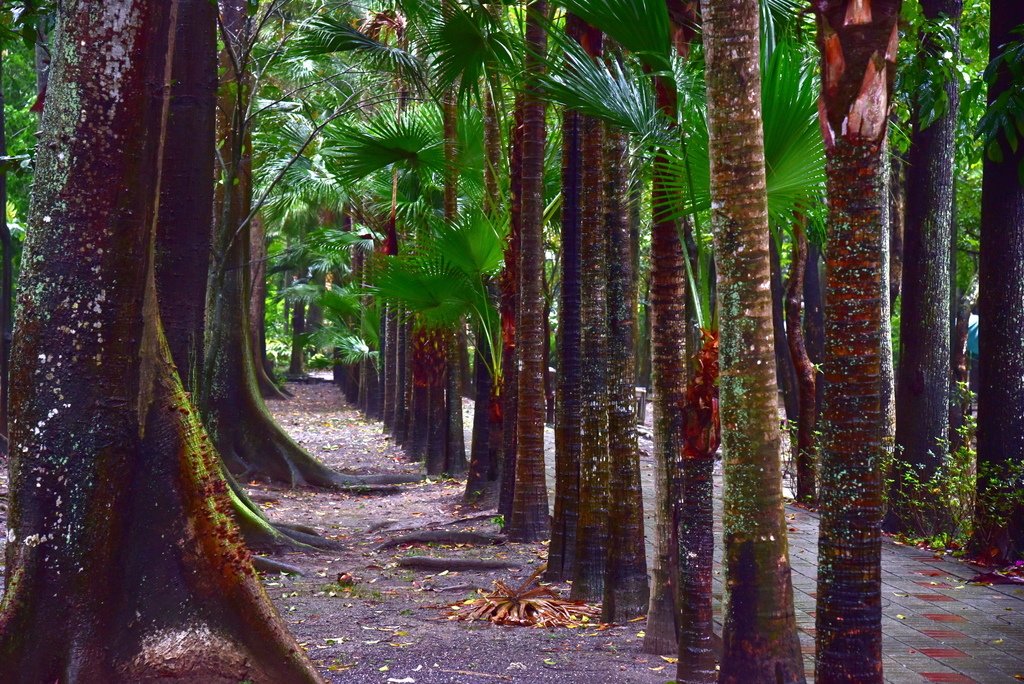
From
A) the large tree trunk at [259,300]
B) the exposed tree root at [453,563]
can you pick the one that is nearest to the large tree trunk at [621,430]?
the exposed tree root at [453,563]

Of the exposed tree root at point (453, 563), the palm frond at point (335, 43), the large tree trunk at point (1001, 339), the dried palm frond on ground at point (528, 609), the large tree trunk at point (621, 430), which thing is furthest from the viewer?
the palm frond at point (335, 43)

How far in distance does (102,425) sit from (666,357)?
8.80 ft

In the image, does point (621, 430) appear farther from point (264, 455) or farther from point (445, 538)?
point (264, 455)

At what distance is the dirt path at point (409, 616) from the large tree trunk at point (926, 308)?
3.61 metres

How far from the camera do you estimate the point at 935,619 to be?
670 cm

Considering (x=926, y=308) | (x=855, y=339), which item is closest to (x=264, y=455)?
(x=926, y=308)

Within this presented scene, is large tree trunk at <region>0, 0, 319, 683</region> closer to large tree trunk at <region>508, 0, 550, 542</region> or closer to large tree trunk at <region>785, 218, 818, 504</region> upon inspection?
large tree trunk at <region>508, 0, 550, 542</region>

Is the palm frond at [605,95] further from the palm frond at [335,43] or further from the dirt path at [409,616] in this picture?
the palm frond at [335,43]

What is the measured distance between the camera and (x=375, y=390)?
29.4m

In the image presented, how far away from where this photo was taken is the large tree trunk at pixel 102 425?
4301 millimetres

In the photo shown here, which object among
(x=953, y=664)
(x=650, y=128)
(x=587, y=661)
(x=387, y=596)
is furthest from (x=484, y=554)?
(x=650, y=128)

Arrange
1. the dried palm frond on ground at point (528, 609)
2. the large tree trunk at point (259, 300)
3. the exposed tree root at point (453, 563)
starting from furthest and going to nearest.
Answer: the large tree trunk at point (259, 300)
the exposed tree root at point (453, 563)
the dried palm frond on ground at point (528, 609)

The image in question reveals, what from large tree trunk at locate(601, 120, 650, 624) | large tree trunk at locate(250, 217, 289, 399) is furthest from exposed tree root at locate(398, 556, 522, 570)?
large tree trunk at locate(250, 217, 289, 399)

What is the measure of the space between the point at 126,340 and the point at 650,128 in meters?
2.49
